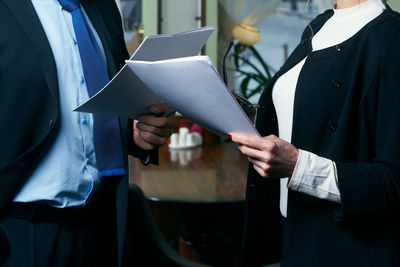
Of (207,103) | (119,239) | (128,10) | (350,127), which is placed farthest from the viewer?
(128,10)

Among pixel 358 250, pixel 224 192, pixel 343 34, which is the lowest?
pixel 224 192

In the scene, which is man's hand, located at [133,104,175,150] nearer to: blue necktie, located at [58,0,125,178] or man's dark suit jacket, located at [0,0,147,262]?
blue necktie, located at [58,0,125,178]

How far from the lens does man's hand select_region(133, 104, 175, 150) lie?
124cm

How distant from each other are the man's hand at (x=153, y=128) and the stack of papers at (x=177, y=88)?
0.03 meters

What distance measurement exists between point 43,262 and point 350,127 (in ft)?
2.52

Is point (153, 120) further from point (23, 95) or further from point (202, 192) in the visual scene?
point (202, 192)

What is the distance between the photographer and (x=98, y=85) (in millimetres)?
1234

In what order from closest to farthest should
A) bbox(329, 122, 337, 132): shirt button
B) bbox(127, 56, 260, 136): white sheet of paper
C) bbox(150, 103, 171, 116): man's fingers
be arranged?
1. bbox(127, 56, 260, 136): white sheet of paper
2. bbox(329, 122, 337, 132): shirt button
3. bbox(150, 103, 171, 116): man's fingers

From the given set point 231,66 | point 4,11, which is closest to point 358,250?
point 4,11

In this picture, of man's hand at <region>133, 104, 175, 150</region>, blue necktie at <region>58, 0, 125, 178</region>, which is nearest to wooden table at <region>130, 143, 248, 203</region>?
man's hand at <region>133, 104, 175, 150</region>

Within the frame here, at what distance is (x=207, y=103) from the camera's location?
919mm

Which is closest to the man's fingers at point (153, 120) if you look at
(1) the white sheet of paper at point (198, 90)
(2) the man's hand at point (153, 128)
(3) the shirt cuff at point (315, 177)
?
(2) the man's hand at point (153, 128)

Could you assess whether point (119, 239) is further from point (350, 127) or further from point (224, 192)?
point (224, 192)

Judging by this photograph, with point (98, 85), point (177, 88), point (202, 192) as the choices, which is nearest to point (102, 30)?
point (98, 85)
